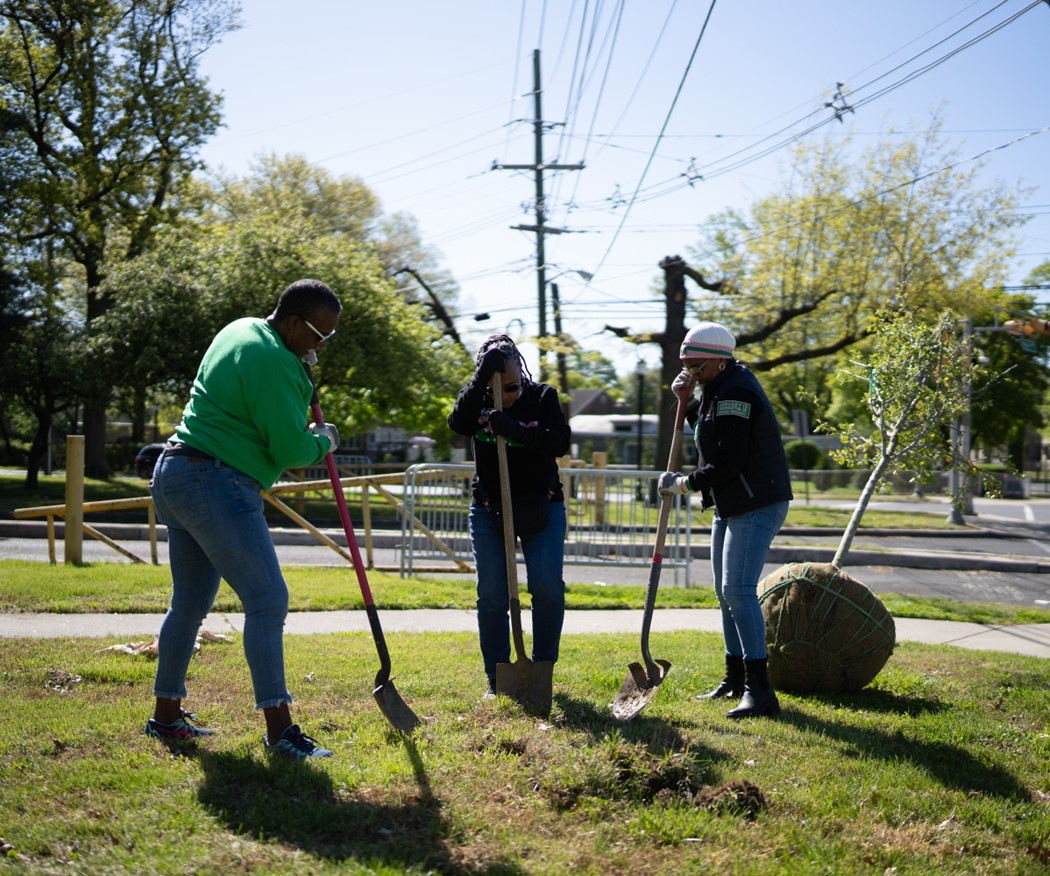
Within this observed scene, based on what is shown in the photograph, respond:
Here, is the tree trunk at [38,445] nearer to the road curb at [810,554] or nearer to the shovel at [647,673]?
the road curb at [810,554]

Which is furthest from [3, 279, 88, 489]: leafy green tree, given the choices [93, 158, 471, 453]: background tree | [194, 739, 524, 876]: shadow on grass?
[194, 739, 524, 876]: shadow on grass

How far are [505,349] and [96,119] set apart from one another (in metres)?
23.8

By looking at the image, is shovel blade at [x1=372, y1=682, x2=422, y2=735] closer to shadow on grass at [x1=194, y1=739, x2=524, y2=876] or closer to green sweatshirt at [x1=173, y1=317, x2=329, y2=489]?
shadow on grass at [x1=194, y1=739, x2=524, y2=876]

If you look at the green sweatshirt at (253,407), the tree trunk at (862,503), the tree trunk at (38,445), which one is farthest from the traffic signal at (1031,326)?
the tree trunk at (38,445)

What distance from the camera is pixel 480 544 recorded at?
5387mm

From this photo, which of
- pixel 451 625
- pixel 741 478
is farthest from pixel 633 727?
pixel 451 625

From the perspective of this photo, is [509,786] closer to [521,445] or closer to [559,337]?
[521,445]

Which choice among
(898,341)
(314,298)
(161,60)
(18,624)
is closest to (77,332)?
(161,60)

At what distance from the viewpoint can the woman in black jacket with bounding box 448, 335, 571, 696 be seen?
5258mm

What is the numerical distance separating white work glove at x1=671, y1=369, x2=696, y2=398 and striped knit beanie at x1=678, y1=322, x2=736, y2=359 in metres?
0.25

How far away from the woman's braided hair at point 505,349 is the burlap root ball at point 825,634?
1.85m

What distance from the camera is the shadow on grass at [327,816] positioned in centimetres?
324

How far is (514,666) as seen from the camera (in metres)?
4.98

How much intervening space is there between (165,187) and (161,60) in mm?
3023
